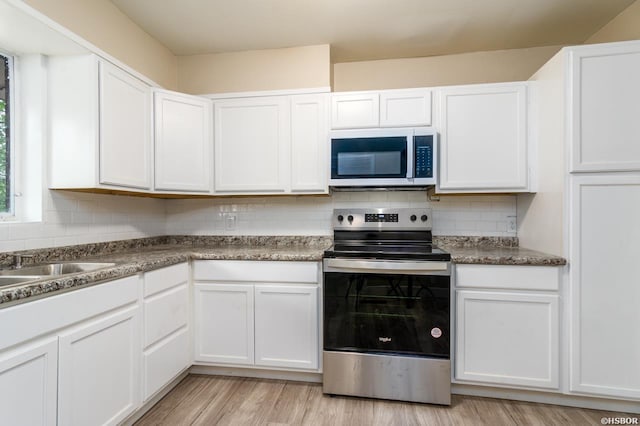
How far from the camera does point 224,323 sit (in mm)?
2195

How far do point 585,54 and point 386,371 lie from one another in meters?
2.20

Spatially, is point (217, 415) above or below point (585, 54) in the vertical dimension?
below

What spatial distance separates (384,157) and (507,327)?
4.41 ft

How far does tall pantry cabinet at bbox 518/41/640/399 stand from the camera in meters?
1.75

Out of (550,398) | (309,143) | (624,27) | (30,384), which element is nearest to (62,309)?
(30,384)

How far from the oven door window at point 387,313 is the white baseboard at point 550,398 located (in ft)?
1.22

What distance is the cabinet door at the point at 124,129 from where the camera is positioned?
1.87 metres

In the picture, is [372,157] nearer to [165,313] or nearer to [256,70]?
[256,70]

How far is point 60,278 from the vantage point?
1284 mm

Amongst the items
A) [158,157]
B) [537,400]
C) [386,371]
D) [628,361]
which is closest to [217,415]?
[386,371]

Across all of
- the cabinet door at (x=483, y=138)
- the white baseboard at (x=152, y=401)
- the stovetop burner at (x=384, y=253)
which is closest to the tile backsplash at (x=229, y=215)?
the cabinet door at (x=483, y=138)

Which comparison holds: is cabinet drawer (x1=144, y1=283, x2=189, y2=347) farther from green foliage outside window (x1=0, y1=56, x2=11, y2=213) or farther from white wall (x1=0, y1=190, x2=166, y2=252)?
green foliage outside window (x1=0, y1=56, x2=11, y2=213)

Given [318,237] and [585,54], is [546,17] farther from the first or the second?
[318,237]

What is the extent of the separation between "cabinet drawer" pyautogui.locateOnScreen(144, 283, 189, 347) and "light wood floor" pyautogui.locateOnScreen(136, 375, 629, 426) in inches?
17.9
